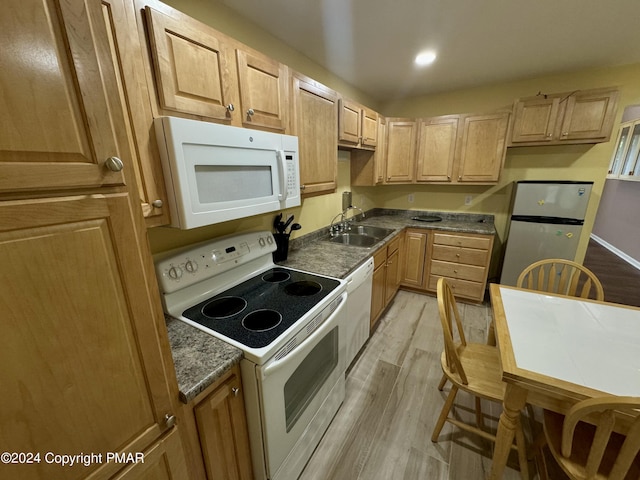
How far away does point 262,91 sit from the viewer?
52.2 inches

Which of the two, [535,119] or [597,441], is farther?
[535,119]

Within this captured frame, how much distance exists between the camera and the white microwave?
95 centimetres

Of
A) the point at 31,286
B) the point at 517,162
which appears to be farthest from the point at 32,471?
the point at 517,162

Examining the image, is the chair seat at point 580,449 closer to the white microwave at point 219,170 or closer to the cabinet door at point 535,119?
the white microwave at point 219,170

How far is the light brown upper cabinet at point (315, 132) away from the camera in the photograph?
5.31 feet

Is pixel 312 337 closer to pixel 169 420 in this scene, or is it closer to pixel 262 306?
pixel 262 306

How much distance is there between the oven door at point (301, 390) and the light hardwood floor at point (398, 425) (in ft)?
0.48

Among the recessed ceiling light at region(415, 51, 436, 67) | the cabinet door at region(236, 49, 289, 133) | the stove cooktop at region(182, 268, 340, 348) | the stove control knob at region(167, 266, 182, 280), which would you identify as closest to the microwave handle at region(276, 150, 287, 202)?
the cabinet door at region(236, 49, 289, 133)

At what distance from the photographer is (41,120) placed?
0.47 m

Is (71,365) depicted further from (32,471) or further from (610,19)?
(610,19)

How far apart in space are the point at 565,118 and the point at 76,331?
3720mm

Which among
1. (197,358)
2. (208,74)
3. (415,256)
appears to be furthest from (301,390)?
(415,256)

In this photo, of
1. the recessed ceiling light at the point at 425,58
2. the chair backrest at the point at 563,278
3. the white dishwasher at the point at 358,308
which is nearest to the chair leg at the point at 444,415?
the white dishwasher at the point at 358,308

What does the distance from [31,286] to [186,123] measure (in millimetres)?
703
